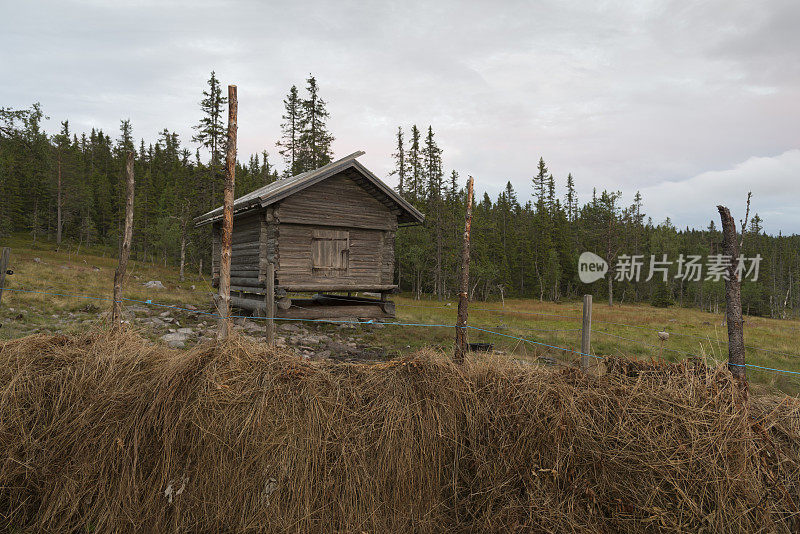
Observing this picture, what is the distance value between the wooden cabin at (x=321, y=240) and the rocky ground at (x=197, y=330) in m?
1.73

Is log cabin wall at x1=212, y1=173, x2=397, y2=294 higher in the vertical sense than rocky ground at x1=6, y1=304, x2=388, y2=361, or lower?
higher

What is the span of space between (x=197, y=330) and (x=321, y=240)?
19.2 ft

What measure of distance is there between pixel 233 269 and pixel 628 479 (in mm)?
17014

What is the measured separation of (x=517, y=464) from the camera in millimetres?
3346

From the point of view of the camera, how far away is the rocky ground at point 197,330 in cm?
975

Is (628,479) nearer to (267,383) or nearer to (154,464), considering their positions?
(267,383)

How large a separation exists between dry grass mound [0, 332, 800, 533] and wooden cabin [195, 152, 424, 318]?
10.3 metres

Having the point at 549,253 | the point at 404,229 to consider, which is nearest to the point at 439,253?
the point at 404,229

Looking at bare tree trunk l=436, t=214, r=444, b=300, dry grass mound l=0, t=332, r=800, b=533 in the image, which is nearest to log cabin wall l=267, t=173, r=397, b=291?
dry grass mound l=0, t=332, r=800, b=533

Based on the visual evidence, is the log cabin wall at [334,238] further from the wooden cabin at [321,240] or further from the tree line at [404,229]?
the tree line at [404,229]

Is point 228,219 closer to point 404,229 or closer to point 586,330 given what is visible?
point 586,330

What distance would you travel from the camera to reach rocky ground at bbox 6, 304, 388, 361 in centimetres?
975

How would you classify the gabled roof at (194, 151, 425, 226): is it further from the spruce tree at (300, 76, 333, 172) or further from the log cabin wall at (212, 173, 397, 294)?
the spruce tree at (300, 76, 333, 172)

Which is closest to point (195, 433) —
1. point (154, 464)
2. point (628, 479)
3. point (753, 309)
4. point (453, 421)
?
point (154, 464)
